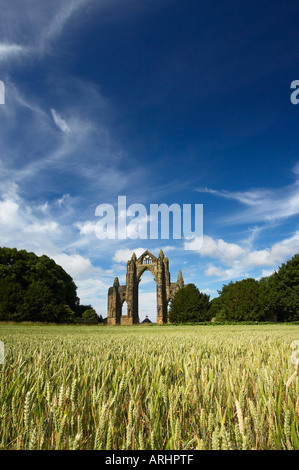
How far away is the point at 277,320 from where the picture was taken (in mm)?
37969

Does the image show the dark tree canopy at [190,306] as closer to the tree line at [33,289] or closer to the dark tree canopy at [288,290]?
the dark tree canopy at [288,290]

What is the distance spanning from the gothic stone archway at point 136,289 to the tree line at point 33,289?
8125mm

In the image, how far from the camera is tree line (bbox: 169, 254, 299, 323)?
115ft

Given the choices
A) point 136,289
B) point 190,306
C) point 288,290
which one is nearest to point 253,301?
point 288,290

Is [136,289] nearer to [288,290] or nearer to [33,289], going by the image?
[33,289]

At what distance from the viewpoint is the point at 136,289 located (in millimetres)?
56312

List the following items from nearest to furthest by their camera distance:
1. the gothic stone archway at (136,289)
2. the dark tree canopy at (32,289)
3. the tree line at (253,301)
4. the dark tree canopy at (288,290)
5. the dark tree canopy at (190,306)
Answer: the dark tree canopy at (32,289), the tree line at (253,301), the dark tree canopy at (288,290), the dark tree canopy at (190,306), the gothic stone archway at (136,289)

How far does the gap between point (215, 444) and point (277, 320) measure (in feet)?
141

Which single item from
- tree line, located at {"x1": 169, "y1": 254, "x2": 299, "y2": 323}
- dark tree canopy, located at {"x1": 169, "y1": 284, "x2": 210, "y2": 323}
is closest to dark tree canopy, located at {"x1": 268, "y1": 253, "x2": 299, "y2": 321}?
tree line, located at {"x1": 169, "y1": 254, "x2": 299, "y2": 323}

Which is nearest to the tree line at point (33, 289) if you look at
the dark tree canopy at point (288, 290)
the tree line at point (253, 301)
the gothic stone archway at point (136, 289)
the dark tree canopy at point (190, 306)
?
the gothic stone archway at point (136, 289)

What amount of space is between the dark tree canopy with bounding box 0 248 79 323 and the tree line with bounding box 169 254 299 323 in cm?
1611

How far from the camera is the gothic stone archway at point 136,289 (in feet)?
176
